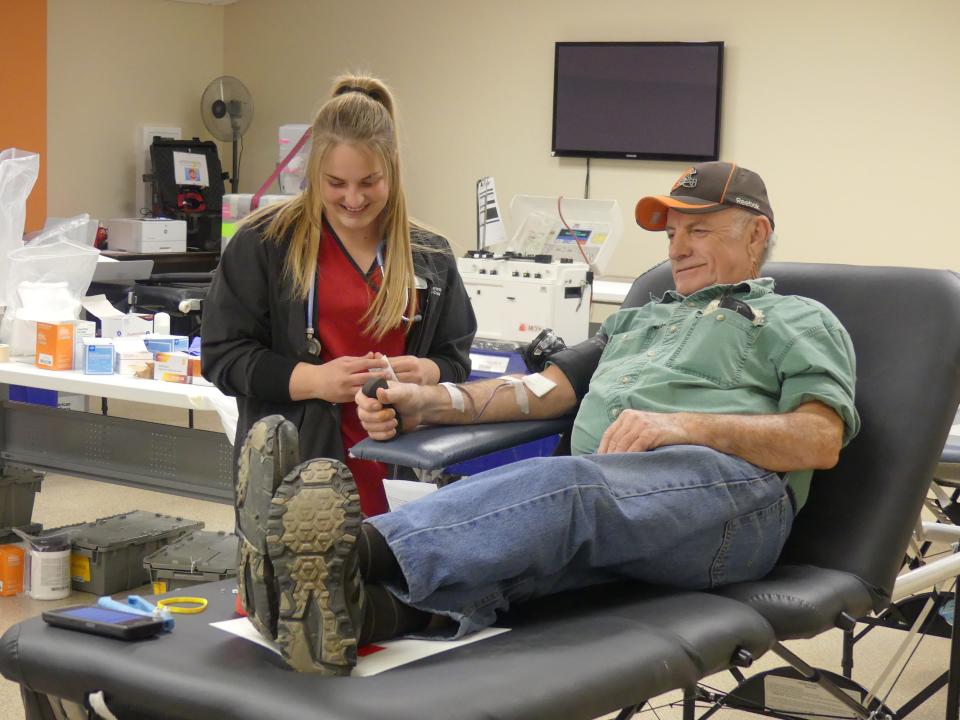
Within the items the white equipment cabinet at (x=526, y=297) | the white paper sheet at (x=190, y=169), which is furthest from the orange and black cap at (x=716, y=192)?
the white paper sheet at (x=190, y=169)

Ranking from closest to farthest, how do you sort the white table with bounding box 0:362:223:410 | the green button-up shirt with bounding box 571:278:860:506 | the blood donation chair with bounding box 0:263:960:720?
the blood donation chair with bounding box 0:263:960:720
the green button-up shirt with bounding box 571:278:860:506
the white table with bounding box 0:362:223:410

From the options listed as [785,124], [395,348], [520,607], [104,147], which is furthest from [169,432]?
[104,147]

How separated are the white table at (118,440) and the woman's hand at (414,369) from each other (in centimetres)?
105

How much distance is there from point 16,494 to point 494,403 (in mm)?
2326

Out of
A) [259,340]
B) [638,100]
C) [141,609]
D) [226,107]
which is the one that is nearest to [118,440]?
[259,340]

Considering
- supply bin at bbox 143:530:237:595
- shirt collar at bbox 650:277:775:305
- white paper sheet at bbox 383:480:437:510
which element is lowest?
supply bin at bbox 143:530:237:595

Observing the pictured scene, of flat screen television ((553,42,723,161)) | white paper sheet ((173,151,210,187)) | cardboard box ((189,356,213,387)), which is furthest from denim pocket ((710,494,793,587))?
white paper sheet ((173,151,210,187))

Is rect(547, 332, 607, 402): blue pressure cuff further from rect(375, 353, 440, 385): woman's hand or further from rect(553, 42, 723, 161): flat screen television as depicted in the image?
rect(553, 42, 723, 161): flat screen television

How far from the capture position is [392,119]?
6.20 ft

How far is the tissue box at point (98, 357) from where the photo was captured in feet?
10.1

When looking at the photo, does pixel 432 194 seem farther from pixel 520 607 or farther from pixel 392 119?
pixel 520 607

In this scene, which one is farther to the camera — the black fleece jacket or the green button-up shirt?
the black fleece jacket

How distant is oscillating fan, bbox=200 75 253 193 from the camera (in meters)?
7.34

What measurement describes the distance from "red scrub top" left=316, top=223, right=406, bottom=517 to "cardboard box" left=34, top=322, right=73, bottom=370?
1.48m
